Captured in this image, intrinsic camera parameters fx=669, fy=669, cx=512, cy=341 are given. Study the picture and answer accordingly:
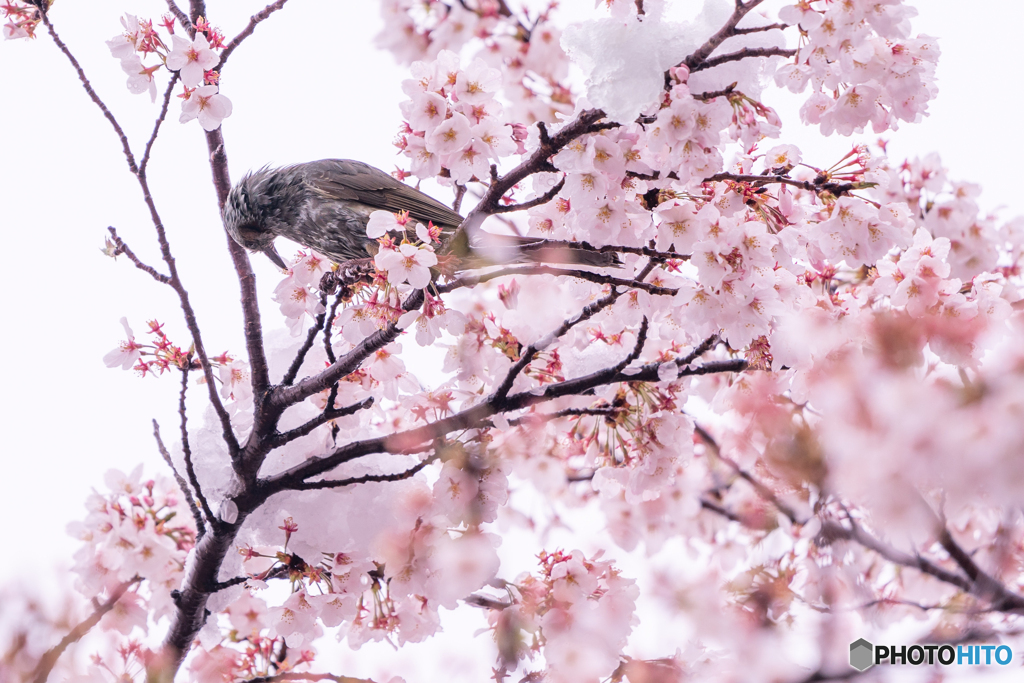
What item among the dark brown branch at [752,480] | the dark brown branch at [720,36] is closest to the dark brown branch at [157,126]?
the dark brown branch at [720,36]

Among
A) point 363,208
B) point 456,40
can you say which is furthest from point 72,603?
point 456,40

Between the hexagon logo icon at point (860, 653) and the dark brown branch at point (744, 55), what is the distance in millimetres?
1578

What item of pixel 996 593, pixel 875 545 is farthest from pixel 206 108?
pixel 996 593

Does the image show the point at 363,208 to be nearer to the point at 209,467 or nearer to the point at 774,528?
the point at 209,467

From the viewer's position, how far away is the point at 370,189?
362cm

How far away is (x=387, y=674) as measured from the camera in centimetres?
253

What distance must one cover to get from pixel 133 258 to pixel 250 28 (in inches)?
32.2

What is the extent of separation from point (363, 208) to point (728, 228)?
221 cm

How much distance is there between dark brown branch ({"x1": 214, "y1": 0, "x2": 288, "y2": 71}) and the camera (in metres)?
2.09

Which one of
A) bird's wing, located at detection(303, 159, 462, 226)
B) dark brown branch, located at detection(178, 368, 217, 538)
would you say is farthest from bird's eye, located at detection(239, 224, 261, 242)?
dark brown branch, located at detection(178, 368, 217, 538)

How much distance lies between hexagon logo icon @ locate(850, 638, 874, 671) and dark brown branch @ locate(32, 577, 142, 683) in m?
2.09

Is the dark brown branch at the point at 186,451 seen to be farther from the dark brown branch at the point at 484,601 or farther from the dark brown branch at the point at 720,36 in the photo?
the dark brown branch at the point at 720,36

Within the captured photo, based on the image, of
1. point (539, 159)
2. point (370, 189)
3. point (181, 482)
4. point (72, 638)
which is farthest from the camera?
point (370, 189)

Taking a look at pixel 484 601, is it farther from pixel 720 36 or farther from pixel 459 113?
pixel 720 36
